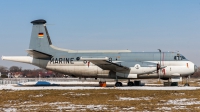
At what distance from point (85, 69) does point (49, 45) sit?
268 inches

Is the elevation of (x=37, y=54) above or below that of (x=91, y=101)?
above

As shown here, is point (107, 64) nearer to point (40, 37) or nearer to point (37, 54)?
point (37, 54)

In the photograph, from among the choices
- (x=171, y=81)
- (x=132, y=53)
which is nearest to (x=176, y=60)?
(x=171, y=81)

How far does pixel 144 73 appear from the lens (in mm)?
42531

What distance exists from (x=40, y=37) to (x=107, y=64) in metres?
11.6

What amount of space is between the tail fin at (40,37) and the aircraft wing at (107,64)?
25.6ft

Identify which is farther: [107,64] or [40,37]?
[40,37]

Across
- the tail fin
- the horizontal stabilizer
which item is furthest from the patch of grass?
the tail fin

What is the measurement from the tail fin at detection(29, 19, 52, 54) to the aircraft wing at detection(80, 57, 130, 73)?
25.6 ft

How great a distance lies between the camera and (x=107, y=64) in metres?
42.5

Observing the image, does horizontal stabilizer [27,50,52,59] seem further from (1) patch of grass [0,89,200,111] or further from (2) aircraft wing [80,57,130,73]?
(1) patch of grass [0,89,200,111]

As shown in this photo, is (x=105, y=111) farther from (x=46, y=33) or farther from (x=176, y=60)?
(x=46, y=33)

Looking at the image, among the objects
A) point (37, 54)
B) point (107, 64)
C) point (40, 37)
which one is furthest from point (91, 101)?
point (40, 37)

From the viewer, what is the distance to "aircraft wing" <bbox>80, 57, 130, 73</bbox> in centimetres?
4150
